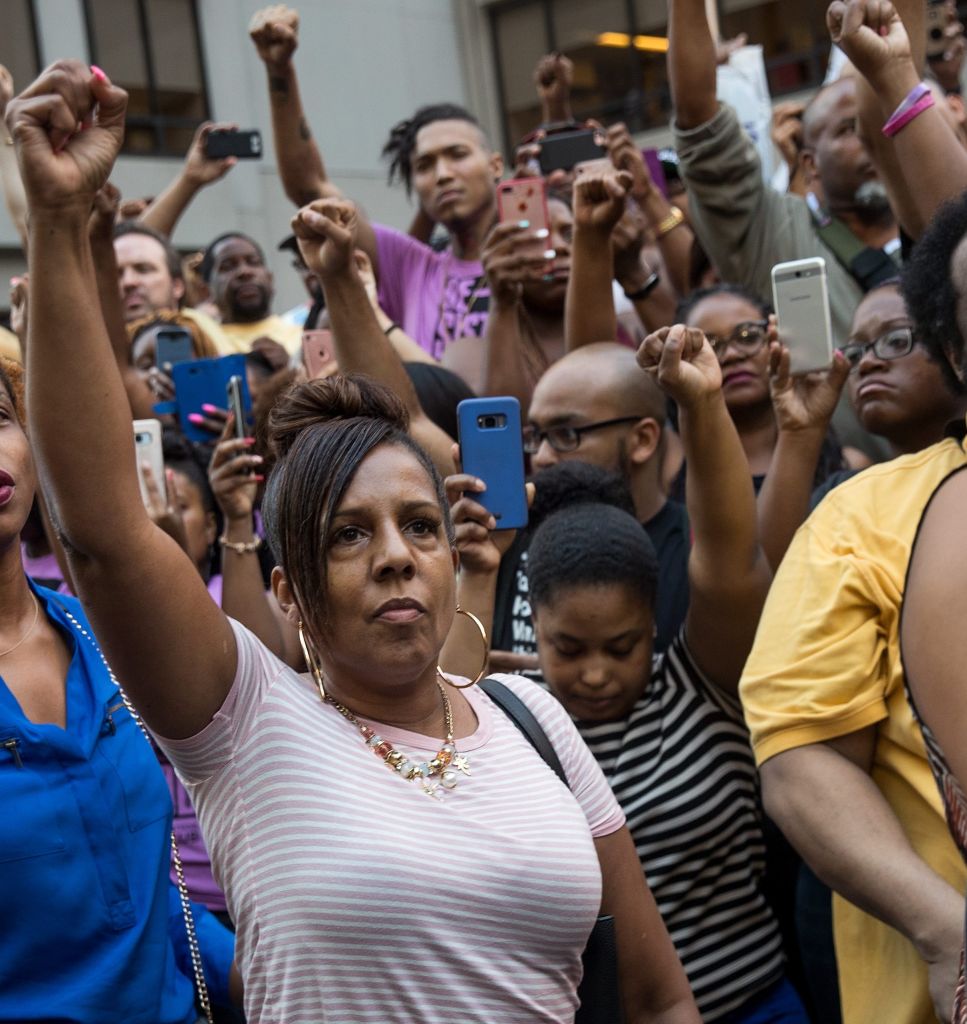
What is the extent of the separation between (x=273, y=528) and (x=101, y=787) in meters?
0.48

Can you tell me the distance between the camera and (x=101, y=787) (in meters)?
2.25

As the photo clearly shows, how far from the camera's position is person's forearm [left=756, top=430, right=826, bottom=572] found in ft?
10.7

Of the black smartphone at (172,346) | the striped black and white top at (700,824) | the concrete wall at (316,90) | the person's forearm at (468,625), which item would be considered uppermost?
the concrete wall at (316,90)

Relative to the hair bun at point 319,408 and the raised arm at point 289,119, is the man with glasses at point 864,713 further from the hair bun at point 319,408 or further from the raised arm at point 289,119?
the raised arm at point 289,119

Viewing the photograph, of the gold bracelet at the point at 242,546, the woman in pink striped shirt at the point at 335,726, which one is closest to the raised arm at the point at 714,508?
the woman in pink striped shirt at the point at 335,726

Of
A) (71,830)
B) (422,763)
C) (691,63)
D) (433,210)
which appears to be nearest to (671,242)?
(433,210)

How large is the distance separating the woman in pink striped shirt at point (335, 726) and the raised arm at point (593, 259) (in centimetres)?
189

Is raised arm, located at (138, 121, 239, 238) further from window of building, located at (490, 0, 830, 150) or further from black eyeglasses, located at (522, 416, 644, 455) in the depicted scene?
window of building, located at (490, 0, 830, 150)

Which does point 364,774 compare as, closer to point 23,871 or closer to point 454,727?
point 454,727

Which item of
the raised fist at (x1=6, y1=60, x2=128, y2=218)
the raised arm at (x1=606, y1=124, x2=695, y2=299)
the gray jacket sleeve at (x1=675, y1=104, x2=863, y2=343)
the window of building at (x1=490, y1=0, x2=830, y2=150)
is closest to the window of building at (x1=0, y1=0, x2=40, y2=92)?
the window of building at (x1=490, y1=0, x2=830, y2=150)

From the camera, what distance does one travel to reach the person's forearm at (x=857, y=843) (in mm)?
2322

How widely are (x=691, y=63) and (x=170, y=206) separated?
9.63 ft

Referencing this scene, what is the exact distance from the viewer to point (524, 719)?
2.30 m

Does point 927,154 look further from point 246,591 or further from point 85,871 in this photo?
point 85,871
